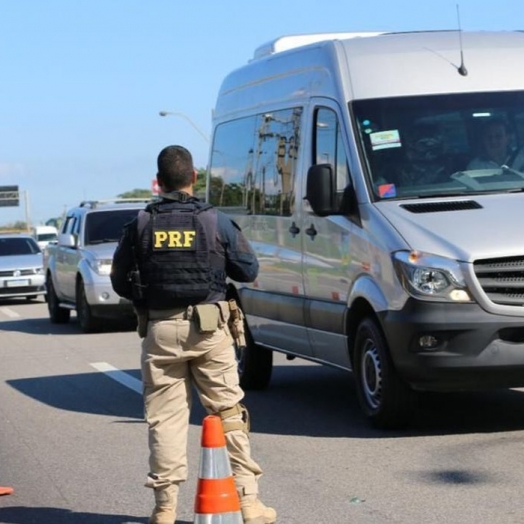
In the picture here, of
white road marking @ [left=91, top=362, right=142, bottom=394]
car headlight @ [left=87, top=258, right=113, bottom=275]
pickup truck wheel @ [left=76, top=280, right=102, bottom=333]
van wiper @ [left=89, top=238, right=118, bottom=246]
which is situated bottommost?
pickup truck wheel @ [left=76, top=280, right=102, bottom=333]

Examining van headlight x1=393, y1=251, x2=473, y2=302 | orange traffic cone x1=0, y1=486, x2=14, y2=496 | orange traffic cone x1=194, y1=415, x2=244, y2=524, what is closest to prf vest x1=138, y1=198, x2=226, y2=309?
orange traffic cone x1=194, y1=415, x2=244, y2=524

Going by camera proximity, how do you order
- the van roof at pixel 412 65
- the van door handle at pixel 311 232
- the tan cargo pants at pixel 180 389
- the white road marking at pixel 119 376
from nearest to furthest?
the tan cargo pants at pixel 180 389 → the van roof at pixel 412 65 → the van door handle at pixel 311 232 → the white road marking at pixel 119 376

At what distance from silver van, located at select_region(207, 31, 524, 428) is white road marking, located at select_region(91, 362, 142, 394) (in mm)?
1696

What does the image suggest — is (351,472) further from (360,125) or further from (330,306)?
(360,125)

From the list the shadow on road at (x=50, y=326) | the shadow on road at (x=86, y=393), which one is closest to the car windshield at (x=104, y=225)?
the shadow on road at (x=50, y=326)

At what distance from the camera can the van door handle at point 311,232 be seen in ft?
32.1

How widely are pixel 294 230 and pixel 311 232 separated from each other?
42 centimetres

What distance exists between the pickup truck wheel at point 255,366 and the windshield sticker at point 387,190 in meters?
3.05

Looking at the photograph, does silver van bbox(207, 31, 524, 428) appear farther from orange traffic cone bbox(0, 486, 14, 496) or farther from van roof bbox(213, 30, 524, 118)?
orange traffic cone bbox(0, 486, 14, 496)

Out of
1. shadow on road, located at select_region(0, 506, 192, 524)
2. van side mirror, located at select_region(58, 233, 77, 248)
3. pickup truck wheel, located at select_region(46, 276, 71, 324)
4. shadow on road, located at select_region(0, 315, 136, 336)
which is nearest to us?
shadow on road, located at select_region(0, 506, 192, 524)

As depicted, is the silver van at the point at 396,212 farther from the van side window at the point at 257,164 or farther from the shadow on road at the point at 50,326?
the shadow on road at the point at 50,326

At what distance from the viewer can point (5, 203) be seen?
96.7 meters

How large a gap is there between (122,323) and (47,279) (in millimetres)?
2976

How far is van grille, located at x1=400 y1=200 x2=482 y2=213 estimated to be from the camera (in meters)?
8.63
